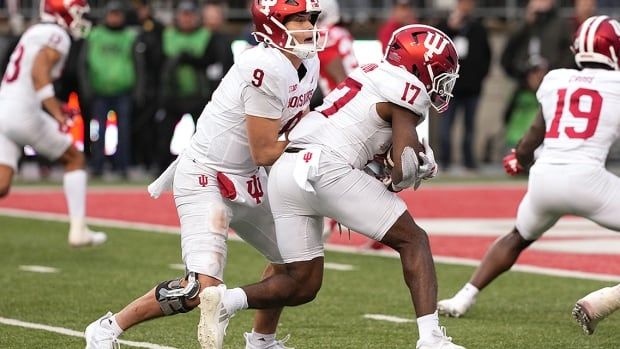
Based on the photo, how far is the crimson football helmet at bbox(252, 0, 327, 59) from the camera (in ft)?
21.1

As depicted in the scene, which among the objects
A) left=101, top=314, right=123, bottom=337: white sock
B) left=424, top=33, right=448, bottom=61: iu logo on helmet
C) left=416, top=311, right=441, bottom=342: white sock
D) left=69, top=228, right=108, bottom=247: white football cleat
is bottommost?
left=69, top=228, right=108, bottom=247: white football cleat

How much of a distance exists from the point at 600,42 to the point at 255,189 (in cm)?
212

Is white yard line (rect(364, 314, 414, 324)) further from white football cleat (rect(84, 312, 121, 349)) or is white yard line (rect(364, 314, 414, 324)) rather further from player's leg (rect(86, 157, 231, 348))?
white football cleat (rect(84, 312, 121, 349))

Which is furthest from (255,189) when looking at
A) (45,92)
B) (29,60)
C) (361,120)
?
(29,60)

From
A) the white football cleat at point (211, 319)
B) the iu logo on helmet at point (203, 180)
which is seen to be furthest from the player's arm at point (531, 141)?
the white football cleat at point (211, 319)

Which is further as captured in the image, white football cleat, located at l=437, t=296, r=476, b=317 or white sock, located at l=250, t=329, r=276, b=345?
white football cleat, located at l=437, t=296, r=476, b=317

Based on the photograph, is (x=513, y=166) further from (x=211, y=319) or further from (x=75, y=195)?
(x=75, y=195)

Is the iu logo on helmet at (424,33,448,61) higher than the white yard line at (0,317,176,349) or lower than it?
higher

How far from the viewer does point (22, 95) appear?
10383 mm

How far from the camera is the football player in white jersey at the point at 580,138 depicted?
24.1 ft

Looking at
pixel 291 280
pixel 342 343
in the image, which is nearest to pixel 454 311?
pixel 342 343

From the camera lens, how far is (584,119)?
24.5 ft

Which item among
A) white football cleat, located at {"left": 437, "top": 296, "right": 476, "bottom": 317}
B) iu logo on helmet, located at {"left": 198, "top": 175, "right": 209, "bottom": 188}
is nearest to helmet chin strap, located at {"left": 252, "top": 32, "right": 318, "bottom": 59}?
iu logo on helmet, located at {"left": 198, "top": 175, "right": 209, "bottom": 188}

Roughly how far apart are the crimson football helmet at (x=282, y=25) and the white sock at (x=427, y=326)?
1.25 meters
